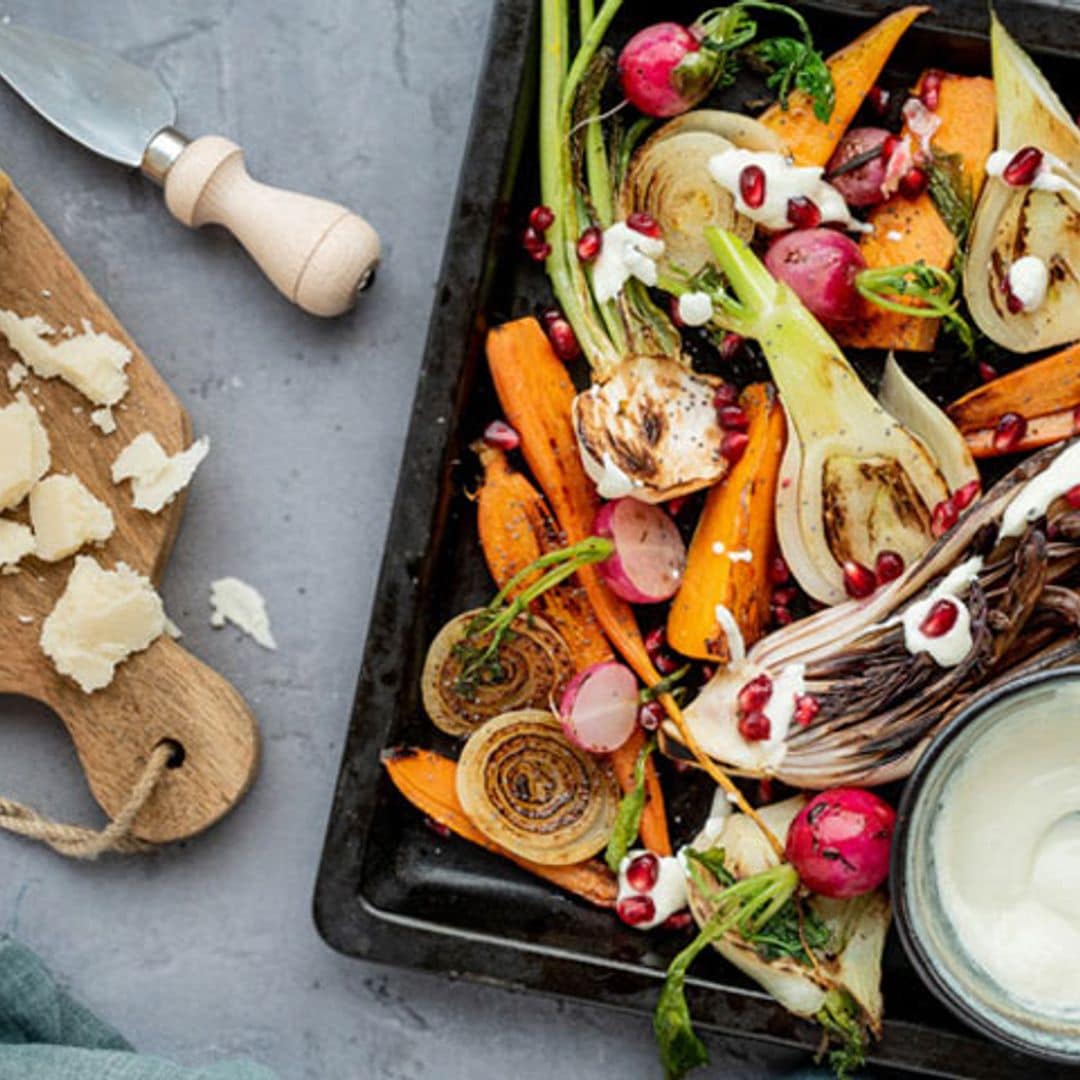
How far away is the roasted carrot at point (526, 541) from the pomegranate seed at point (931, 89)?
2.33 ft

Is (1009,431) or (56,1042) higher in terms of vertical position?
(1009,431)

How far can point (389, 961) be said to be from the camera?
7.54 feet

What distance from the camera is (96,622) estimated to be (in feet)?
7.72

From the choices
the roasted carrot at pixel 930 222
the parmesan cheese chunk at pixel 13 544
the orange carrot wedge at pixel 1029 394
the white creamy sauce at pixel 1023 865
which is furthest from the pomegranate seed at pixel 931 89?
the parmesan cheese chunk at pixel 13 544

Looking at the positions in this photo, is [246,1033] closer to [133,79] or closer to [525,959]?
[525,959]

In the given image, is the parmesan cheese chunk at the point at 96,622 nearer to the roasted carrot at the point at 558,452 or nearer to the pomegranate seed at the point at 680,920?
the roasted carrot at the point at 558,452

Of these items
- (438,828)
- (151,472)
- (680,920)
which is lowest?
(680,920)

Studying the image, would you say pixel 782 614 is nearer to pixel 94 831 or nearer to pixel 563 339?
pixel 563 339

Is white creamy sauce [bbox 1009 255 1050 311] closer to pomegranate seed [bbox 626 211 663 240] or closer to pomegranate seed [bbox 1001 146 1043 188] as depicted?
pomegranate seed [bbox 1001 146 1043 188]

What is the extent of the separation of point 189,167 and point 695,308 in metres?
0.70

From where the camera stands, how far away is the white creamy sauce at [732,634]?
225 cm

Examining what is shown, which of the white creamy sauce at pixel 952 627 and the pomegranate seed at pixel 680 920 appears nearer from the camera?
the white creamy sauce at pixel 952 627

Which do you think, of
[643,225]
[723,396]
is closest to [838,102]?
[643,225]

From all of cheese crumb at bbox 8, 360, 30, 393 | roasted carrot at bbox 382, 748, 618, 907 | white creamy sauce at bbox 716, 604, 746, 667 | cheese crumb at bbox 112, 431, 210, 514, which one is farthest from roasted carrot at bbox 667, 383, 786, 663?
cheese crumb at bbox 8, 360, 30, 393
